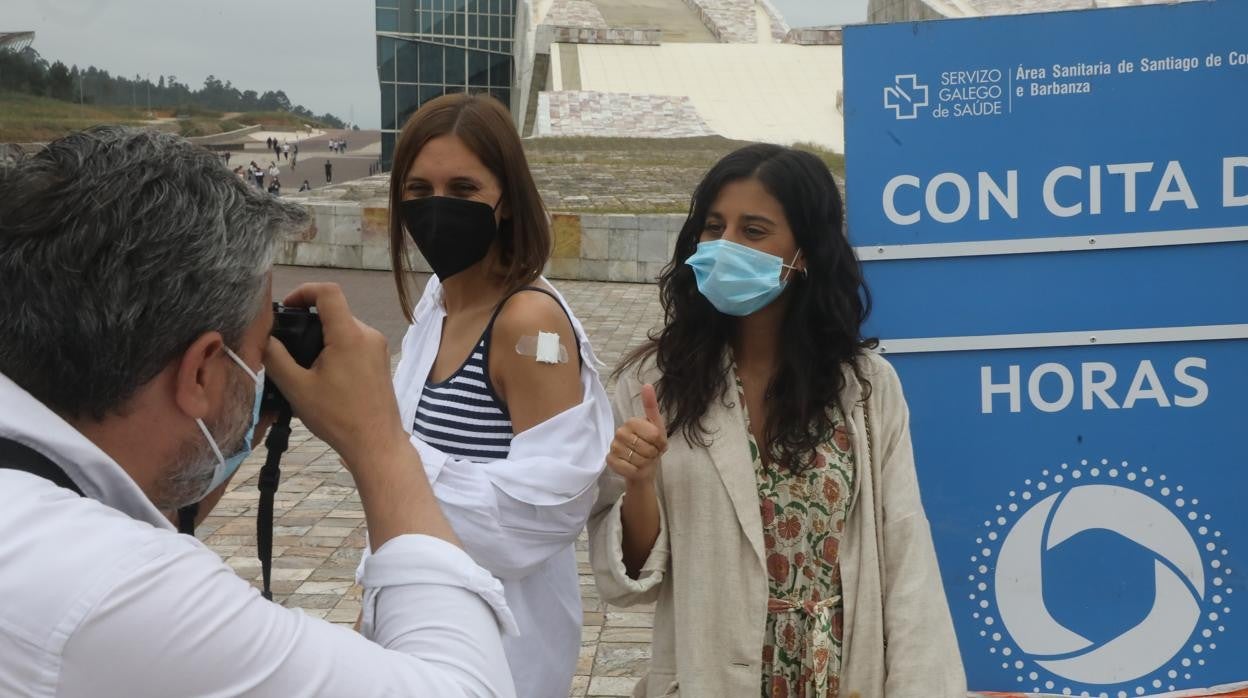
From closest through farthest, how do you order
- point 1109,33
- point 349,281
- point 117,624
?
point 117,624 < point 1109,33 < point 349,281

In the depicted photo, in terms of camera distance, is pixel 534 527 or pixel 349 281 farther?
pixel 349 281

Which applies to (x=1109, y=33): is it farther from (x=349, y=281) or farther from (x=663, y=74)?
(x=663, y=74)

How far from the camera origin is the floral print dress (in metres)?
2.36

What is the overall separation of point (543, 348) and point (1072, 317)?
1523mm

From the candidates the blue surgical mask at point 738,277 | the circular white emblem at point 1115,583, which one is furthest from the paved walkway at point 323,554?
the blue surgical mask at point 738,277

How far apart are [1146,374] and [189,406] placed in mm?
2573

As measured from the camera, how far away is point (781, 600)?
2398 millimetres

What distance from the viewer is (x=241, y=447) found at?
56.7 inches

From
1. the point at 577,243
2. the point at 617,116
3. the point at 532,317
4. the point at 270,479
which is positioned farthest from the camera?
the point at 617,116

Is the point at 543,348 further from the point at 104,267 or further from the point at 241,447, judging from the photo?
the point at 104,267

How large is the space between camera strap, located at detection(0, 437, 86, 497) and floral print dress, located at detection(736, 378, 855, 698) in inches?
60.4

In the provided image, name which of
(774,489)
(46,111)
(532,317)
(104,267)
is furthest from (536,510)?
(46,111)

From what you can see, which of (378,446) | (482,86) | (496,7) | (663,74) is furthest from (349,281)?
(496,7)

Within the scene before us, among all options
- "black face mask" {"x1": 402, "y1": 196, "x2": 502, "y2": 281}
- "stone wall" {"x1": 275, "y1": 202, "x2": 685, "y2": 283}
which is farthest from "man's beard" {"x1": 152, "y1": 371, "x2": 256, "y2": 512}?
"stone wall" {"x1": 275, "y1": 202, "x2": 685, "y2": 283}
